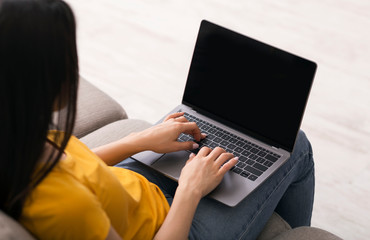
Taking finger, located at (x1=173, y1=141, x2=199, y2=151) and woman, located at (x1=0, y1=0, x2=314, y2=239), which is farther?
finger, located at (x1=173, y1=141, x2=199, y2=151)

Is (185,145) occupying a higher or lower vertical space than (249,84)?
lower

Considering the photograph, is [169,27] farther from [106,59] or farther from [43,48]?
[43,48]

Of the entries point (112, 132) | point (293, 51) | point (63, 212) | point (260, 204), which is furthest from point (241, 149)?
point (293, 51)

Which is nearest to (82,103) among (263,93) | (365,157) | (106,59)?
(263,93)

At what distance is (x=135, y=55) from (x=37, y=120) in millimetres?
2029

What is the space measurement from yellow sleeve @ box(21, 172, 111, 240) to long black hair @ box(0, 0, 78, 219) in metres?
0.02

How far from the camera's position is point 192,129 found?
1.34m

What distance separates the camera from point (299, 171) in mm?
1429

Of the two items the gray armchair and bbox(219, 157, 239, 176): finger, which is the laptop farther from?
the gray armchair

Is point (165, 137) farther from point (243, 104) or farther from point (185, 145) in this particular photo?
point (243, 104)

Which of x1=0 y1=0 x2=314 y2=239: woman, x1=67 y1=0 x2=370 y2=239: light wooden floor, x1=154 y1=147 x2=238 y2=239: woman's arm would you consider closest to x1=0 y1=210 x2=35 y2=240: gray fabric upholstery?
x1=0 y1=0 x2=314 y2=239: woman

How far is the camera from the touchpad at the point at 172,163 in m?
1.31

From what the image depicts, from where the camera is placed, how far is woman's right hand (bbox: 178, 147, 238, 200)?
1146mm

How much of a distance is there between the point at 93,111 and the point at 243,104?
556 millimetres
